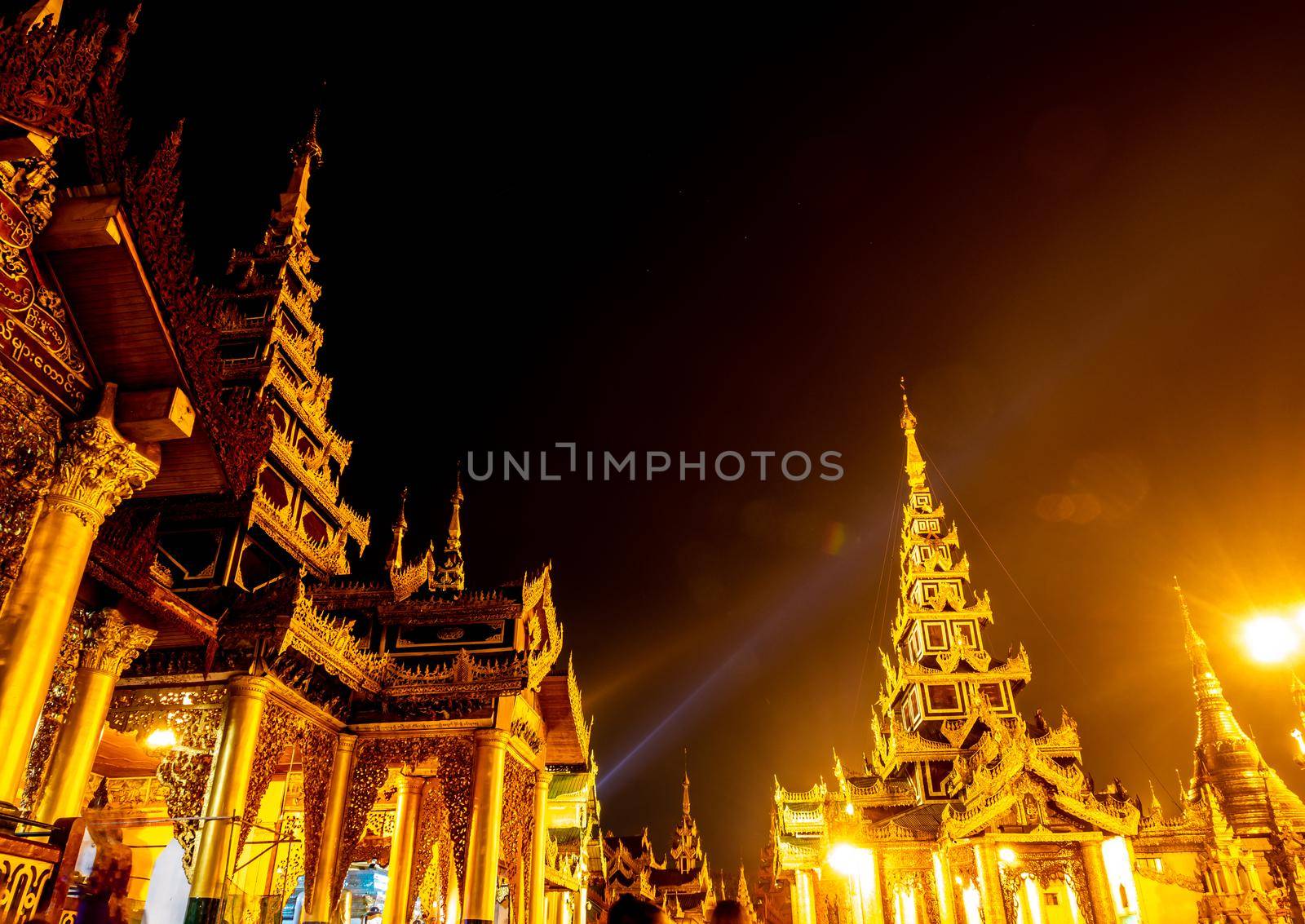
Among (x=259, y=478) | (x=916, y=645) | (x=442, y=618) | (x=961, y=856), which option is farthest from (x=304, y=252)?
(x=916, y=645)

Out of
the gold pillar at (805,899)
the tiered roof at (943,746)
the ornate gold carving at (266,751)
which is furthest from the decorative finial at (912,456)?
the ornate gold carving at (266,751)

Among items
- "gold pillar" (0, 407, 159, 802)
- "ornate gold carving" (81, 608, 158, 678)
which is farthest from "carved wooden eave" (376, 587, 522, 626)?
"gold pillar" (0, 407, 159, 802)

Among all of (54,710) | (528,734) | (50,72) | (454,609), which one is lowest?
(54,710)

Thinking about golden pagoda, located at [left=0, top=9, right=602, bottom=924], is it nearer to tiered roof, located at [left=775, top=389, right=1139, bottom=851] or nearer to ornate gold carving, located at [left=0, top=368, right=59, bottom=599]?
ornate gold carving, located at [left=0, top=368, right=59, bottom=599]

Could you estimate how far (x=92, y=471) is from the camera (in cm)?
625

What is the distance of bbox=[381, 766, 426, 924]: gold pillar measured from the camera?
46.5 feet

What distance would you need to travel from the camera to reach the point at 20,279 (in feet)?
19.6

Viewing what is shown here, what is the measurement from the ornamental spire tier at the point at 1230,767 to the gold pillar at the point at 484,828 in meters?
30.3

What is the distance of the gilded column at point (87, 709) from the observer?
26.9 feet

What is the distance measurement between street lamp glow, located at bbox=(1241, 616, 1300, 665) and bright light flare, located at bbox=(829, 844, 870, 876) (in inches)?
668

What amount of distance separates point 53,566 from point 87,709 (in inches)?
142

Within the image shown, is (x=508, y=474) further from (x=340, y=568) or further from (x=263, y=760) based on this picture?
(x=263, y=760)

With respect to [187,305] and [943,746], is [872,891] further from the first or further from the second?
[187,305]

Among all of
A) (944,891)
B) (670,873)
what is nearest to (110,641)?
(944,891)
